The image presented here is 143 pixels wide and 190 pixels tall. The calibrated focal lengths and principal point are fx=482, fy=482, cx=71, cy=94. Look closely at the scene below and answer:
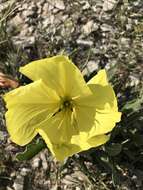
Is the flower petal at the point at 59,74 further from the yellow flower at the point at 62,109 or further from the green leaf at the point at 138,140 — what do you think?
the green leaf at the point at 138,140

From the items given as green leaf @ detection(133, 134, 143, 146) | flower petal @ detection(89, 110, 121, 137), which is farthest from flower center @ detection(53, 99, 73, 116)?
green leaf @ detection(133, 134, 143, 146)

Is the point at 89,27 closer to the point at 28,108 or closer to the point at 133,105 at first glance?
the point at 133,105

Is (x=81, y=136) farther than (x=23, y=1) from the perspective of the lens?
No

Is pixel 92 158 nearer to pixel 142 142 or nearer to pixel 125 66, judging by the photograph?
pixel 142 142

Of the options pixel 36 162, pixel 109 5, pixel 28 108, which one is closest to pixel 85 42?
pixel 109 5

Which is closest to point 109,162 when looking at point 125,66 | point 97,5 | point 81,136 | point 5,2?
point 81,136

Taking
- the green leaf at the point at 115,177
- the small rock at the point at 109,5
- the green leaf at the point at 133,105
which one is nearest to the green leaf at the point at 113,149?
the green leaf at the point at 115,177
